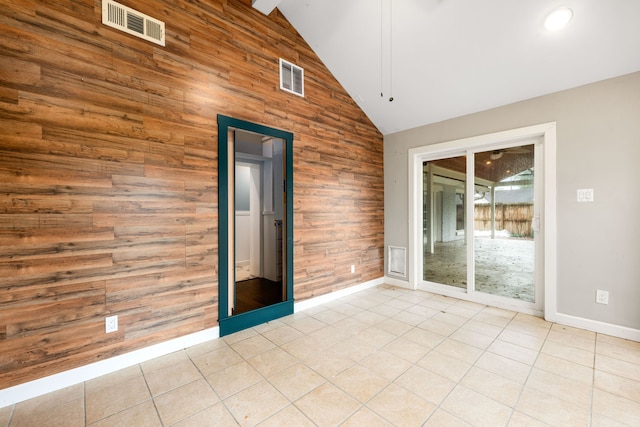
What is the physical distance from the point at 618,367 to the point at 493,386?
119 centimetres

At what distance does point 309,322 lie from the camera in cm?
307

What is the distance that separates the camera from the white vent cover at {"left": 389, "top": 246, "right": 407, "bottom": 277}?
176 inches

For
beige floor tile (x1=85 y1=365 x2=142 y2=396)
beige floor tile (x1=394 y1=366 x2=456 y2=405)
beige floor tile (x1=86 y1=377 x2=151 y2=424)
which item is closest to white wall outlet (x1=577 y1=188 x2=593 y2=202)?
beige floor tile (x1=394 y1=366 x2=456 y2=405)

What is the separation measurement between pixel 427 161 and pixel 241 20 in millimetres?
3309

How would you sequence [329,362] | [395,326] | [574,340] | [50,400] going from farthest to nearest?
[395,326], [574,340], [329,362], [50,400]

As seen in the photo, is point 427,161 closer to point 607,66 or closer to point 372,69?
point 372,69

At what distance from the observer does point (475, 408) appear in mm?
1705

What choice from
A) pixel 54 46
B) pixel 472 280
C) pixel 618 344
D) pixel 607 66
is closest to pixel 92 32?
pixel 54 46

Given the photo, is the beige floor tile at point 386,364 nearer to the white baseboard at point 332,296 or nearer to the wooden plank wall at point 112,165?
the white baseboard at point 332,296

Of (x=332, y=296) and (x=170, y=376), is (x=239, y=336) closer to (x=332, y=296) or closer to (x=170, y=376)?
(x=170, y=376)

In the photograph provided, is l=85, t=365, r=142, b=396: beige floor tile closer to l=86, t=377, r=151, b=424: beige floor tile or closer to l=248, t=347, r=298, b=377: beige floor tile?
l=86, t=377, r=151, b=424: beige floor tile

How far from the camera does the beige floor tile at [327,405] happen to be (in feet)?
5.35

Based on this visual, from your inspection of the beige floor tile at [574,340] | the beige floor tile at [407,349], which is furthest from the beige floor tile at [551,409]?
the beige floor tile at [574,340]

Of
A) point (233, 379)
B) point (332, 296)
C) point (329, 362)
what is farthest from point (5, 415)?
point (332, 296)
